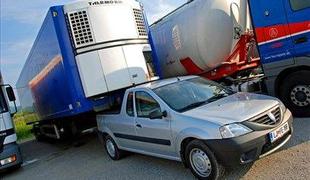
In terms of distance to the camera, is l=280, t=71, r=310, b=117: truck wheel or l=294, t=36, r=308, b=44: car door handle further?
l=280, t=71, r=310, b=117: truck wheel

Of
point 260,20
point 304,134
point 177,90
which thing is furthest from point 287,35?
point 177,90

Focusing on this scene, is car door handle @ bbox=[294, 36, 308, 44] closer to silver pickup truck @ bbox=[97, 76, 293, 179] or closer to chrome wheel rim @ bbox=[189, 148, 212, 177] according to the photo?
silver pickup truck @ bbox=[97, 76, 293, 179]

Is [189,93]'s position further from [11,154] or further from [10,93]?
[10,93]

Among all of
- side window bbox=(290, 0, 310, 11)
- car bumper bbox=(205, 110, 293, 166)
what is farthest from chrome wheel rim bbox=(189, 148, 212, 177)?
side window bbox=(290, 0, 310, 11)

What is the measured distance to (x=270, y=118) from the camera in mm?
5625

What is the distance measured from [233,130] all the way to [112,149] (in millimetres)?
3879

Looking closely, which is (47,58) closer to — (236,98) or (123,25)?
(123,25)

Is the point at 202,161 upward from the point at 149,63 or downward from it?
downward

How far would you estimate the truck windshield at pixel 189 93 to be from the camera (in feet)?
21.1

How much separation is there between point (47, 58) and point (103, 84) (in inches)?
98.3

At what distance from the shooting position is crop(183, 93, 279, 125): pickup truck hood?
5461 millimetres

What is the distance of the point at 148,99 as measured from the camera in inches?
273

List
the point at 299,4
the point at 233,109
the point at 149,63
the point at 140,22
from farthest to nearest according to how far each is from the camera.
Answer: the point at 149,63, the point at 140,22, the point at 299,4, the point at 233,109

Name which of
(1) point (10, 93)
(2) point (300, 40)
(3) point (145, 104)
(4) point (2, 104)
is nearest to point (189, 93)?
Answer: (3) point (145, 104)
